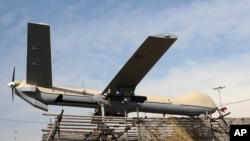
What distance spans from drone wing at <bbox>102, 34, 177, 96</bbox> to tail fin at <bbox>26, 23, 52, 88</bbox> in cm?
420

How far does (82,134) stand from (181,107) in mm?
8833

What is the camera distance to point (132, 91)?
86.6 ft

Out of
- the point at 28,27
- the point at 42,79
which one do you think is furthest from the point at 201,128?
the point at 28,27

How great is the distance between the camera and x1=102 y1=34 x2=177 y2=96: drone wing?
22.8 meters

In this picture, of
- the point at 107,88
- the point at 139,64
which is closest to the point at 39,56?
the point at 107,88

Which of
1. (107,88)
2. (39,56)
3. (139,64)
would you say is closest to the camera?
(39,56)

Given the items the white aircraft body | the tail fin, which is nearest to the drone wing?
the white aircraft body

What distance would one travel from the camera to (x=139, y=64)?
2433 centimetres

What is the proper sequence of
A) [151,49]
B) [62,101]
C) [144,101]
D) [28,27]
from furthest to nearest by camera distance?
[144,101]
[62,101]
[151,49]
[28,27]

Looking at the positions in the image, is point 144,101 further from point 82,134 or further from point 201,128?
point 82,134

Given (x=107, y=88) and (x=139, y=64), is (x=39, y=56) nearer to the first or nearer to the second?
(x=107, y=88)

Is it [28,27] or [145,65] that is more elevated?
[28,27]

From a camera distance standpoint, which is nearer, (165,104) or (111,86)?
(111,86)

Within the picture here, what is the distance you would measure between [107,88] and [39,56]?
520 cm
